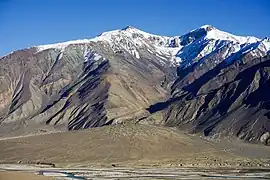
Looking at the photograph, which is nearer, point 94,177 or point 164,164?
point 94,177

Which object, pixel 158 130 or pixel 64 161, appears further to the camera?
pixel 158 130

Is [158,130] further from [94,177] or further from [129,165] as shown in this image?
[94,177]

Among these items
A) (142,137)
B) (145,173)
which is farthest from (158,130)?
(145,173)

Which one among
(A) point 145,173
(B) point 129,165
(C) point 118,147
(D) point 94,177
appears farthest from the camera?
(C) point 118,147

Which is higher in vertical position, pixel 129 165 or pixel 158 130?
pixel 158 130

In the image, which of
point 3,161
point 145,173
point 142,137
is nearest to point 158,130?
point 142,137

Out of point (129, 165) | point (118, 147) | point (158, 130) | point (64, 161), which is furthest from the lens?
point (158, 130)

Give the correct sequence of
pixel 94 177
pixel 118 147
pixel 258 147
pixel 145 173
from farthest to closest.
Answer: pixel 258 147, pixel 118 147, pixel 145 173, pixel 94 177

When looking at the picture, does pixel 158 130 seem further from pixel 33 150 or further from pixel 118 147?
pixel 33 150

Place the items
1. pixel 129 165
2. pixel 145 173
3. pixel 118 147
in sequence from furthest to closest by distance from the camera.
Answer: pixel 118 147 → pixel 129 165 → pixel 145 173
